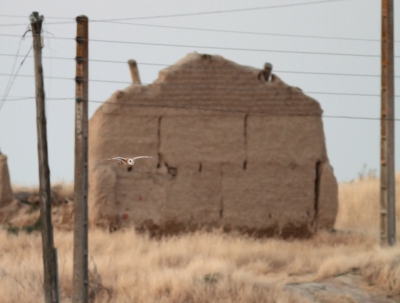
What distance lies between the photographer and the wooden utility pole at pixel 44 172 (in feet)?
35.1

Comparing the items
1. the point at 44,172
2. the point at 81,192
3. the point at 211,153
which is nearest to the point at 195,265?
the point at 81,192

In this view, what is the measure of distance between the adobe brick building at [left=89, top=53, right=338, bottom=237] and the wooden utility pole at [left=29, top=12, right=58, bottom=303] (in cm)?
493

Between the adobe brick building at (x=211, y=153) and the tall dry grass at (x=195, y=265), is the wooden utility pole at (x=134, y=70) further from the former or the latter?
the tall dry grass at (x=195, y=265)

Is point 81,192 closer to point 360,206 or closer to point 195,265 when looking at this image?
point 195,265

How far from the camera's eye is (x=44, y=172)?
10703 millimetres

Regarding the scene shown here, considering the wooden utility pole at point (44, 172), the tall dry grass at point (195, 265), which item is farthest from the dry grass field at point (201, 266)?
the wooden utility pole at point (44, 172)

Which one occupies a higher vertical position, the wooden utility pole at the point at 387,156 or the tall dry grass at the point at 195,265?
the wooden utility pole at the point at 387,156

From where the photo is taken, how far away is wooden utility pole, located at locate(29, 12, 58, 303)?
1069cm

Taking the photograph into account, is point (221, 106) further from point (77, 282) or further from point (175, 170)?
point (77, 282)

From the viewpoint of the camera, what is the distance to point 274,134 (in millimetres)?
16516

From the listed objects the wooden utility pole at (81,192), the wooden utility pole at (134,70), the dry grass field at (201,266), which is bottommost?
the dry grass field at (201,266)

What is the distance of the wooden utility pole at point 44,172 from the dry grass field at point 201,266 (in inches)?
33.5

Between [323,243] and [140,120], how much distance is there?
4422mm

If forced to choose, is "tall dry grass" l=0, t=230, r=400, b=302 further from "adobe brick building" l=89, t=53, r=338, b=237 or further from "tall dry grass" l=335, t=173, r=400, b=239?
"tall dry grass" l=335, t=173, r=400, b=239
